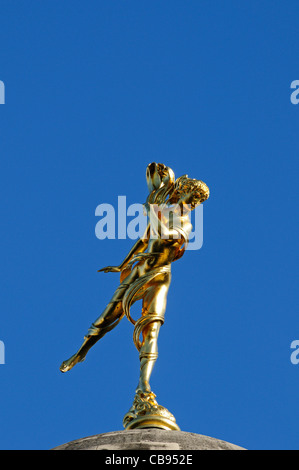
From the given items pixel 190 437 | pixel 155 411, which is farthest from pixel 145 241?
pixel 190 437

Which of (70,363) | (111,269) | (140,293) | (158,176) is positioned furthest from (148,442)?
(158,176)

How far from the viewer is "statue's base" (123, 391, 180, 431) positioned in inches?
463

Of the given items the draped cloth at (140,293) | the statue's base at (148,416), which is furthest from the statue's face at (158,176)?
the statue's base at (148,416)

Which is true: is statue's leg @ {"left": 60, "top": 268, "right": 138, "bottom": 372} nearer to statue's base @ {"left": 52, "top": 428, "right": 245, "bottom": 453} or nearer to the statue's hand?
the statue's hand

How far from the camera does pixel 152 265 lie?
13.7 m

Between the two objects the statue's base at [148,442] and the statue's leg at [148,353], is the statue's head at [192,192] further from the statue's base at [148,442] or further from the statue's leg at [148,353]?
the statue's base at [148,442]

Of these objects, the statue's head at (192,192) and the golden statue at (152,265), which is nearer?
the golden statue at (152,265)

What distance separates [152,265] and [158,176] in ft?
5.73

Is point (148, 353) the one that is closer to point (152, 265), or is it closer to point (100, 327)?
point (100, 327)

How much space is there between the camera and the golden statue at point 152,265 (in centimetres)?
1317

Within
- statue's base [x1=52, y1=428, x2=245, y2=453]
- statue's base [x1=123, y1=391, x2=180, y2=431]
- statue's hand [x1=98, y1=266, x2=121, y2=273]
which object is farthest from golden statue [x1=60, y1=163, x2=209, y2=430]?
statue's base [x1=52, y1=428, x2=245, y2=453]

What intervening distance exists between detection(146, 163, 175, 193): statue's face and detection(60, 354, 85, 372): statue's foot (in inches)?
120
